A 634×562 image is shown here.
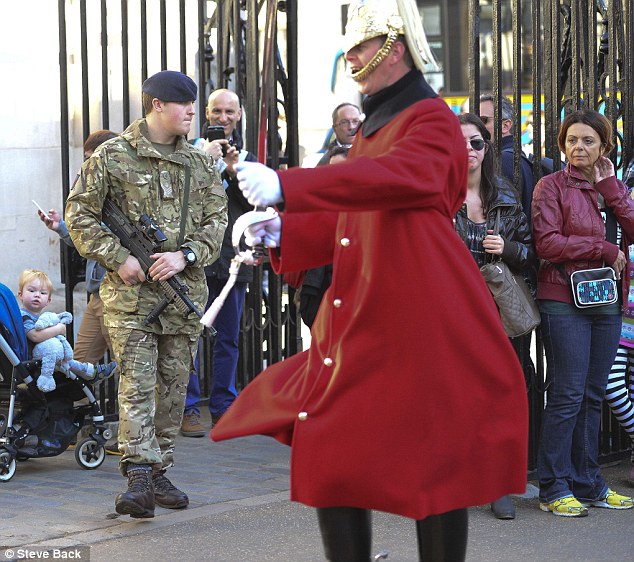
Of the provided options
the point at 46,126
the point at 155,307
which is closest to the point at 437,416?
the point at 155,307

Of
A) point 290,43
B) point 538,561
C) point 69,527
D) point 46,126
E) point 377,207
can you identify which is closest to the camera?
point 377,207

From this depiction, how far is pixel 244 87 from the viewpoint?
27.5 ft

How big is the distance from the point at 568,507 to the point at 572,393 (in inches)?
20.8

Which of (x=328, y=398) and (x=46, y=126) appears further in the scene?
(x=46, y=126)

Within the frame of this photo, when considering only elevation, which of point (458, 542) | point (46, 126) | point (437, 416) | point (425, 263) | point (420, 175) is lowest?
point (458, 542)

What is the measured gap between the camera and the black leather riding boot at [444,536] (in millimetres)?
3459

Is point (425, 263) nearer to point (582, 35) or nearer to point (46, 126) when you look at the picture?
point (582, 35)

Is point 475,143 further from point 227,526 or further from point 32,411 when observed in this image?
point 32,411

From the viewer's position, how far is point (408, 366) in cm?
333

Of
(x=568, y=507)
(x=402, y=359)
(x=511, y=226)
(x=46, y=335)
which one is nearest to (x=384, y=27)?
(x=402, y=359)

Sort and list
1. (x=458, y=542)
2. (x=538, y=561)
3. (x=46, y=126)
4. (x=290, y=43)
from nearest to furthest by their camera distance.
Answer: (x=458, y=542), (x=538, y=561), (x=290, y=43), (x=46, y=126)

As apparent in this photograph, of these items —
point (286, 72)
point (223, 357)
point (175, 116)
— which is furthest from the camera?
point (286, 72)

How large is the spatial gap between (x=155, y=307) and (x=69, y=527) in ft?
3.37

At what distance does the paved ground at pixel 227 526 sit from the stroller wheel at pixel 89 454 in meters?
0.05
